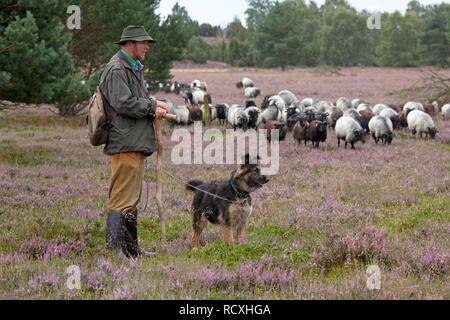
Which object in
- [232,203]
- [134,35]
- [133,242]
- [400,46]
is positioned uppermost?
[400,46]

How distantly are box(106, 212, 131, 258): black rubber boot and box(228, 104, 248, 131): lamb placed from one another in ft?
61.7

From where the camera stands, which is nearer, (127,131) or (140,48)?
(127,131)

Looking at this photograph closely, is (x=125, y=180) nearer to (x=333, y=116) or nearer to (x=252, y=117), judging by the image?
(x=252, y=117)

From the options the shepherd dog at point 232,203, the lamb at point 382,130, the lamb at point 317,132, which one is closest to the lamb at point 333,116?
the lamb at point 382,130

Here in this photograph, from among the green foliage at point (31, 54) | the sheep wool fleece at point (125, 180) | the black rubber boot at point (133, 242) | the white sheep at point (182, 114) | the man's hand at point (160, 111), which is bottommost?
the white sheep at point (182, 114)

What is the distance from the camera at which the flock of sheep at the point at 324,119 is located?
21.5 metres

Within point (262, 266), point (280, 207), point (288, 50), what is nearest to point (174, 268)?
point (262, 266)

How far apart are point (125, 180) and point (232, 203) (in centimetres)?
142

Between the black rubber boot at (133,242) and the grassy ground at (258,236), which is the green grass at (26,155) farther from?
the black rubber boot at (133,242)

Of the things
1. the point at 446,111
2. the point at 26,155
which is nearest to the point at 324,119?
the point at 446,111

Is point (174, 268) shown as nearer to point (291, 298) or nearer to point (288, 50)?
point (291, 298)

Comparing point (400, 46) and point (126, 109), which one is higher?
point (400, 46)

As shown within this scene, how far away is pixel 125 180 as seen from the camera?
7.77 metres

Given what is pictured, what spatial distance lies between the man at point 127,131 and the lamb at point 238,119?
18.7 meters
